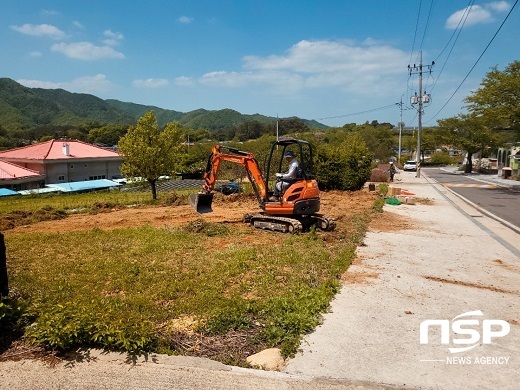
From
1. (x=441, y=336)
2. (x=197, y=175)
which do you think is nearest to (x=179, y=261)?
(x=441, y=336)

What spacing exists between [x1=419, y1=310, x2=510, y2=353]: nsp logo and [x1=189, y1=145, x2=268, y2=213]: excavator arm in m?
6.54

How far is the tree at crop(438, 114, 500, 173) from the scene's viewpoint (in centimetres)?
4394

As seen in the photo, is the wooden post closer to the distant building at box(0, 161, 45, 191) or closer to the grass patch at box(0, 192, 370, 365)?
the grass patch at box(0, 192, 370, 365)

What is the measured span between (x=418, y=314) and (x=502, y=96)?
81.8ft

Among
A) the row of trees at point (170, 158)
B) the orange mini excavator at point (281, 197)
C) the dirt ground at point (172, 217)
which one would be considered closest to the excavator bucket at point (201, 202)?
the orange mini excavator at point (281, 197)

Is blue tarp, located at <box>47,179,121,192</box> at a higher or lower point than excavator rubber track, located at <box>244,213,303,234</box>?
lower

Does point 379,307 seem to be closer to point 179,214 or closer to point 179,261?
point 179,261

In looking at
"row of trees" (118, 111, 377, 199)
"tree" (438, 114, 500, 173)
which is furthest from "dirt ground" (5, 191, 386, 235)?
"tree" (438, 114, 500, 173)

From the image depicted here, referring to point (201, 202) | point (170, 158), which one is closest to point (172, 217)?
point (201, 202)

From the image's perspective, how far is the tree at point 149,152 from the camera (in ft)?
74.5

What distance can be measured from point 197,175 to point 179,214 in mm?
41188

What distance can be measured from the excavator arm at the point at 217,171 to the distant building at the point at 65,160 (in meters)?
38.4

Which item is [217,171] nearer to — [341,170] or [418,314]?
[418,314]

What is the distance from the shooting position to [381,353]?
4.44m
